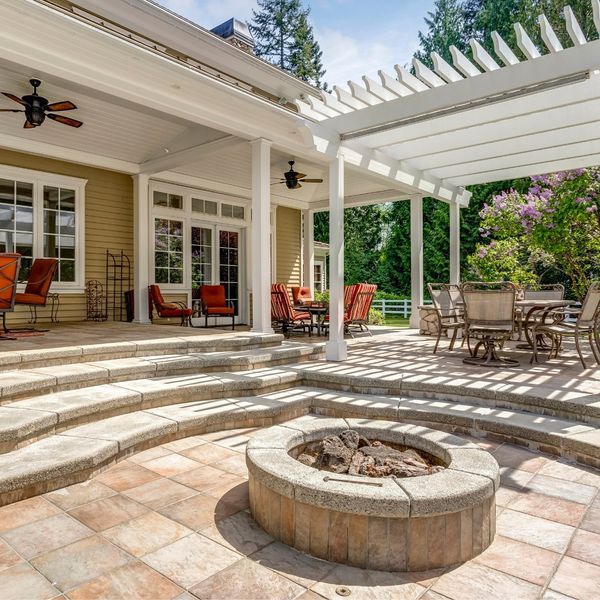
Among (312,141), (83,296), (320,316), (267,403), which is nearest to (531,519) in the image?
(267,403)

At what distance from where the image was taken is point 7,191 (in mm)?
6855

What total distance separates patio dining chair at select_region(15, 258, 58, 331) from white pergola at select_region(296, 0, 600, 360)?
11.6 feet

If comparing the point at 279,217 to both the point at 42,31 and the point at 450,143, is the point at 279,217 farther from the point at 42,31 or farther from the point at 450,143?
the point at 42,31

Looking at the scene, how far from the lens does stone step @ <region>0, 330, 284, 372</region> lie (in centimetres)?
402

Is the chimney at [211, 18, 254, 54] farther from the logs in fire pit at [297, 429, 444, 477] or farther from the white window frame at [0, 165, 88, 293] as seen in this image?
the logs in fire pit at [297, 429, 444, 477]

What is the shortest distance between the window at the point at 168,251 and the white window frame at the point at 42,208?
1.27 m

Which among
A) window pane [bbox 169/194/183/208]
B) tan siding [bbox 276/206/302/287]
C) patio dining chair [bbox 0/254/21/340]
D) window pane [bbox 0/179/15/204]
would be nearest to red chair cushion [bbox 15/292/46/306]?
patio dining chair [bbox 0/254/21/340]

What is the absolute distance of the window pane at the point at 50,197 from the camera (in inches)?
285

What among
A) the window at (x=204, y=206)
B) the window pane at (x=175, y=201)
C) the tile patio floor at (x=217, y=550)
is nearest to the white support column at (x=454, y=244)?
the window at (x=204, y=206)

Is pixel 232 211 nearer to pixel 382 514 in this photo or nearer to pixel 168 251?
pixel 168 251

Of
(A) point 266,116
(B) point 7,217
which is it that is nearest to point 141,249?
(B) point 7,217

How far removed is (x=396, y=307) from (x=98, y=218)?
10879mm

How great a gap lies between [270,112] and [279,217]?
508cm

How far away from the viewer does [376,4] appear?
58.6ft
